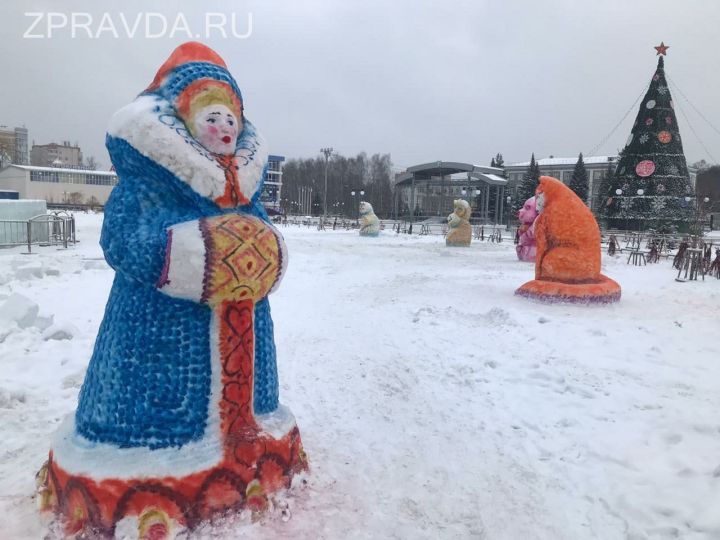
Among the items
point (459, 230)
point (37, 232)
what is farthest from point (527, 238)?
point (37, 232)

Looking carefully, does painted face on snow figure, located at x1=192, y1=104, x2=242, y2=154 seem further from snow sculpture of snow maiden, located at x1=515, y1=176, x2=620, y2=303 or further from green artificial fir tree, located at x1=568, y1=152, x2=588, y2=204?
green artificial fir tree, located at x1=568, y1=152, x2=588, y2=204

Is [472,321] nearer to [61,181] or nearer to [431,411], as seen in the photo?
[431,411]

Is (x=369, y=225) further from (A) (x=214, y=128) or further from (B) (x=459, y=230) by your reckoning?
(A) (x=214, y=128)

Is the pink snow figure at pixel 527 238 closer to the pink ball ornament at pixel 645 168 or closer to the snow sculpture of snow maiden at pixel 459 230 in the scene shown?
the snow sculpture of snow maiden at pixel 459 230

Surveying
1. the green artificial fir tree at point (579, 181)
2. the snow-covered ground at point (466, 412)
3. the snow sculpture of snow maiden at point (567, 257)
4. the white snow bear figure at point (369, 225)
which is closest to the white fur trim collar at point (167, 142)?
the snow-covered ground at point (466, 412)

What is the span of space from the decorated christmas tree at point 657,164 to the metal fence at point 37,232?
26.8m

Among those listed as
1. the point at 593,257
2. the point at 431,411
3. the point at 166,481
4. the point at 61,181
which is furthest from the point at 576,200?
the point at 61,181

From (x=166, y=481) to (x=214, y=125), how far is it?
6.37ft

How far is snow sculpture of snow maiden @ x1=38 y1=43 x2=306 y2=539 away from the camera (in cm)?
266

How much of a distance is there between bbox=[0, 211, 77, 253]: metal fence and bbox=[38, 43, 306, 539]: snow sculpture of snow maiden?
14.5 meters

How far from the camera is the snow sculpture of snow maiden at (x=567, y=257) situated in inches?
376

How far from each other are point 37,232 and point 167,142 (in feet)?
55.2

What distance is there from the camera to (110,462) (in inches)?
104

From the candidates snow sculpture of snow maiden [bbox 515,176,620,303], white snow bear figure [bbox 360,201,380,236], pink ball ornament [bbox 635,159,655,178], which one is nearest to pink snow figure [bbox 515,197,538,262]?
snow sculpture of snow maiden [bbox 515,176,620,303]
